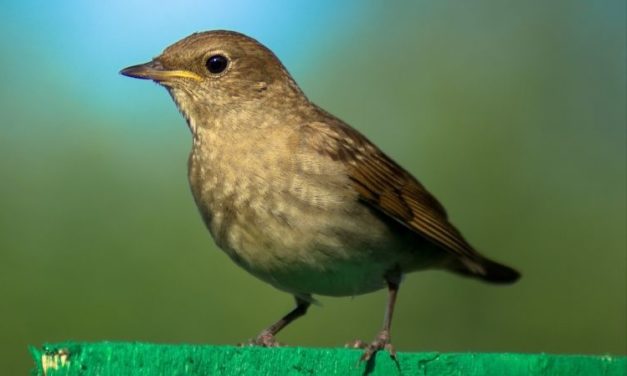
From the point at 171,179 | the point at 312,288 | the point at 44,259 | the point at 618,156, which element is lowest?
the point at 312,288

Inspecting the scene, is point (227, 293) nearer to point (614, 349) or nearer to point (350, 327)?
point (350, 327)

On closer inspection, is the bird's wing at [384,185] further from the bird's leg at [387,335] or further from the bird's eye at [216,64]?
the bird's eye at [216,64]

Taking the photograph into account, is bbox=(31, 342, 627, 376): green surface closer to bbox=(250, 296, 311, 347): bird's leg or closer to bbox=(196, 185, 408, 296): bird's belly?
bbox=(196, 185, 408, 296): bird's belly

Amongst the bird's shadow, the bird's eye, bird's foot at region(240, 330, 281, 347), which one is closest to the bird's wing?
the bird's eye

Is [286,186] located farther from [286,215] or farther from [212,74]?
[212,74]

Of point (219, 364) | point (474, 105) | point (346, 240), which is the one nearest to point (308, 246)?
point (346, 240)

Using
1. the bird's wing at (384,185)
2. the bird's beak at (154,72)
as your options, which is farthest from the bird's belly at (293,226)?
the bird's beak at (154,72)
